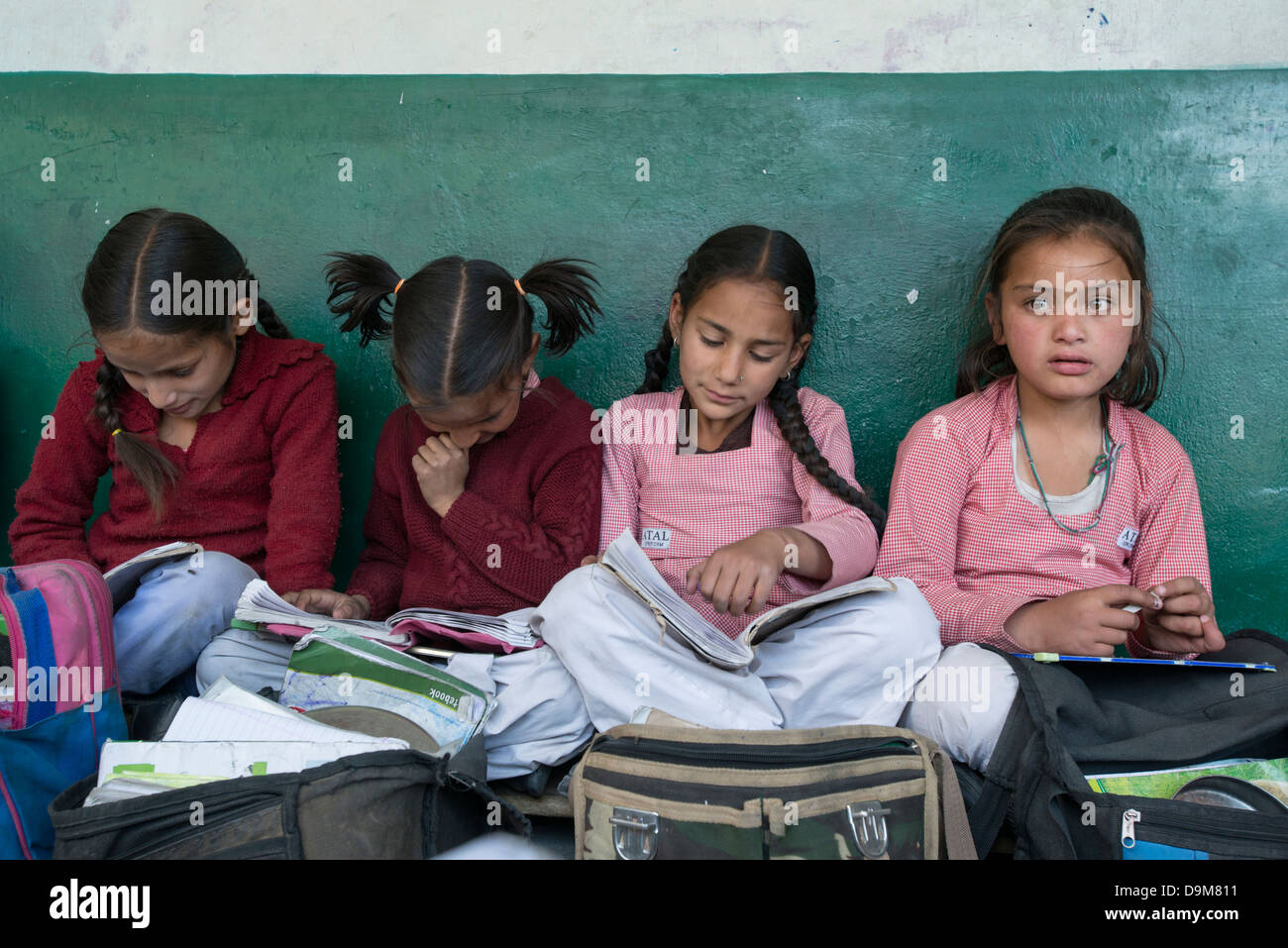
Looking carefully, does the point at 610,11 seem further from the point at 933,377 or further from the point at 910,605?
the point at 910,605

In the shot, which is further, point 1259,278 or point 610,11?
point 610,11

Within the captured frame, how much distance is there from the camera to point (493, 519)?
7.09 feet

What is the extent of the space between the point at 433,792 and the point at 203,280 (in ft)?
4.00

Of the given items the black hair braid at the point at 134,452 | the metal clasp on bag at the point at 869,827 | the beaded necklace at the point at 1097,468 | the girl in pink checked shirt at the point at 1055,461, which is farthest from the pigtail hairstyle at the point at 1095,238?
the black hair braid at the point at 134,452

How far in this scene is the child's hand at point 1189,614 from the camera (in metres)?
1.84

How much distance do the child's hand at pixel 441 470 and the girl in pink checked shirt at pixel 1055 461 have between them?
2.77 feet

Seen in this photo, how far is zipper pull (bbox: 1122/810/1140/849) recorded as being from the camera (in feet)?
4.93

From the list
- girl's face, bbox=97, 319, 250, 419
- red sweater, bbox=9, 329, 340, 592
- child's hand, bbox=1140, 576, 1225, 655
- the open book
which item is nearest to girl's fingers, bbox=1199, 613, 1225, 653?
child's hand, bbox=1140, 576, 1225, 655

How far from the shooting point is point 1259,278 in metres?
2.41

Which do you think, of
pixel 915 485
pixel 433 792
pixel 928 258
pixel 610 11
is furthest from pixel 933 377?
pixel 433 792

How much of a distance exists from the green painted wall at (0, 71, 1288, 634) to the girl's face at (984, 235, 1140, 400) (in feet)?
1.05

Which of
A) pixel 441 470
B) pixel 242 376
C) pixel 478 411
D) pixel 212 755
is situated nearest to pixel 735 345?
pixel 478 411

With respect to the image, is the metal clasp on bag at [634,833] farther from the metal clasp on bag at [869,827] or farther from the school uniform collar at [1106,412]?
the school uniform collar at [1106,412]
